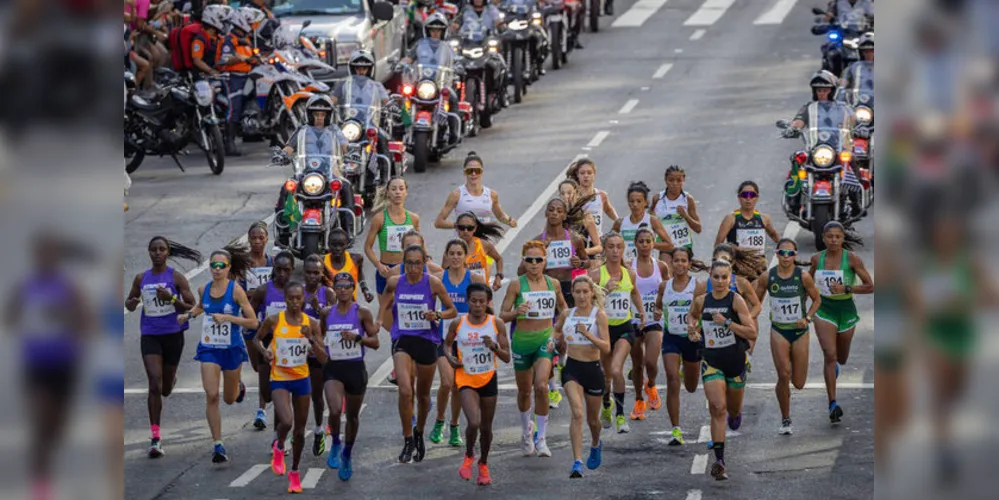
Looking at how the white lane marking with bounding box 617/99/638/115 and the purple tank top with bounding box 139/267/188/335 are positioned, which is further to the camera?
the white lane marking with bounding box 617/99/638/115

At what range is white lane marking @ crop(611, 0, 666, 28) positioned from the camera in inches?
1663

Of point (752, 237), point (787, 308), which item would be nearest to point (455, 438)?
point (787, 308)

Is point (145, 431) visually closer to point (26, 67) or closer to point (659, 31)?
point (26, 67)

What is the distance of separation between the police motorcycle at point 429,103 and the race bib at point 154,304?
1167 cm

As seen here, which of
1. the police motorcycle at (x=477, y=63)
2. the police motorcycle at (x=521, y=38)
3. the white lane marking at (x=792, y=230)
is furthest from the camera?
the police motorcycle at (x=521, y=38)

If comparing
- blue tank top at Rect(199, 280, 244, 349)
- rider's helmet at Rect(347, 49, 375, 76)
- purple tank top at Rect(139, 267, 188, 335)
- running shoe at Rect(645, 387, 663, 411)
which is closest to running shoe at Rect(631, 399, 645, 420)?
running shoe at Rect(645, 387, 663, 411)

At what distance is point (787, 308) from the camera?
1384 cm

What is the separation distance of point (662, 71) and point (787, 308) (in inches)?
885

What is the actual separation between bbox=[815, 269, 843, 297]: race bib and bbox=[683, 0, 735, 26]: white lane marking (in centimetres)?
2842

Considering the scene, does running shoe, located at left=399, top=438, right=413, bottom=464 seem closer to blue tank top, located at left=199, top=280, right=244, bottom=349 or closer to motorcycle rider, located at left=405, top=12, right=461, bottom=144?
blue tank top, located at left=199, top=280, right=244, bottom=349

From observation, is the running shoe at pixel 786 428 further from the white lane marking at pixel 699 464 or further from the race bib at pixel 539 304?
the race bib at pixel 539 304

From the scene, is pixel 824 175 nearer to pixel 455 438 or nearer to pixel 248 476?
pixel 455 438

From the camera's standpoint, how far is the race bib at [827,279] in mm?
14250

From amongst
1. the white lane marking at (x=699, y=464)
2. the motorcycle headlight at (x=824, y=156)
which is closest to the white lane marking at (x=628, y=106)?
the motorcycle headlight at (x=824, y=156)
